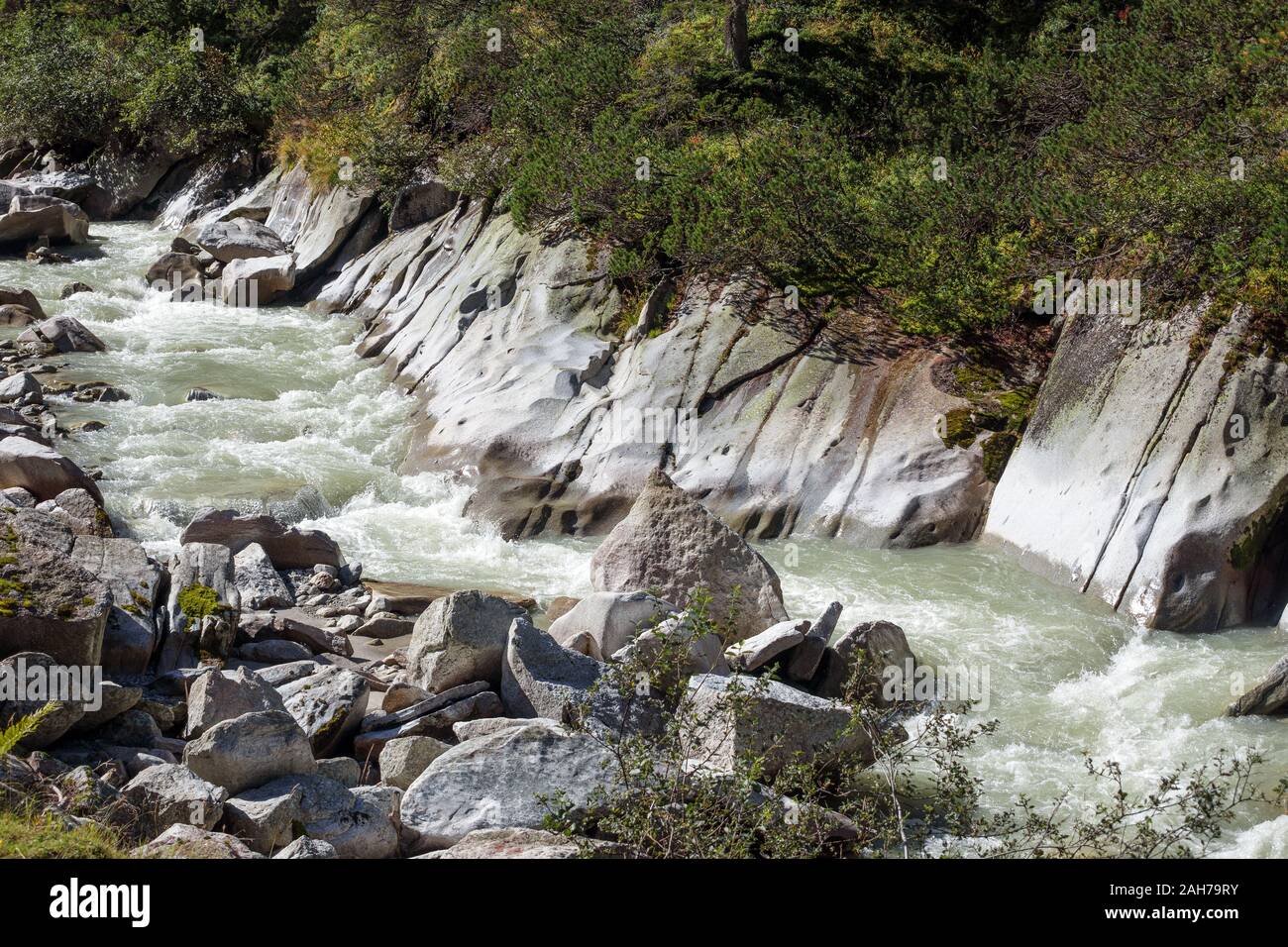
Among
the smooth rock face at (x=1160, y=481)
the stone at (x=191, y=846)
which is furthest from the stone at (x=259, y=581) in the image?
the smooth rock face at (x=1160, y=481)

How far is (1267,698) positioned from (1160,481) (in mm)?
2919

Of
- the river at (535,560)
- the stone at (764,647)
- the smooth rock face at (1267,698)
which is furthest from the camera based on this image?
the stone at (764,647)

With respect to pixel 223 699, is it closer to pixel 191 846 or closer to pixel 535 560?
pixel 191 846

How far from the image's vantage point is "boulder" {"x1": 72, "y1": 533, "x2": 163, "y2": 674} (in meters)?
8.81

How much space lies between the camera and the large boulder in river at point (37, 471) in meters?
12.8

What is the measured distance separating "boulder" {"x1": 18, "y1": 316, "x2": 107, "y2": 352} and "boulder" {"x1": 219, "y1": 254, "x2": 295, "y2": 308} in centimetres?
415

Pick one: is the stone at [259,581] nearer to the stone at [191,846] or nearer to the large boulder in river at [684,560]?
the large boulder in river at [684,560]

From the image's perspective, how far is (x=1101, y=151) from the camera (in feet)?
52.7

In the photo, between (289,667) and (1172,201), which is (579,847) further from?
(1172,201)

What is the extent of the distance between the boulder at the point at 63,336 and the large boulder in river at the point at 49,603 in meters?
13.6

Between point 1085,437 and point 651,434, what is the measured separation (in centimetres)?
527

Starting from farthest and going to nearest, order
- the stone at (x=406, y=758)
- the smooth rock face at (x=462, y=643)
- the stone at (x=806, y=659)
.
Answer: the stone at (x=806, y=659) < the smooth rock face at (x=462, y=643) < the stone at (x=406, y=758)

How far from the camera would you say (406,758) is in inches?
313

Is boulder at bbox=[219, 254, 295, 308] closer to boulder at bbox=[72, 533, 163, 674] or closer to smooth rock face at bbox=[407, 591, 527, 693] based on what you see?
→ boulder at bbox=[72, 533, 163, 674]
